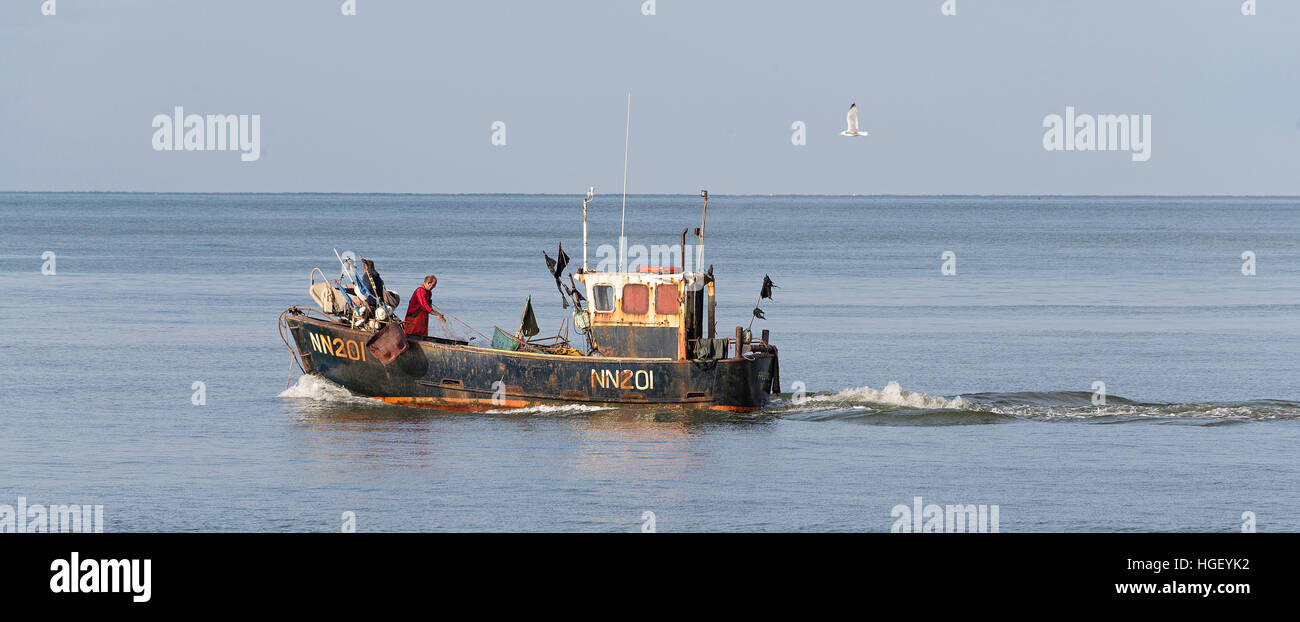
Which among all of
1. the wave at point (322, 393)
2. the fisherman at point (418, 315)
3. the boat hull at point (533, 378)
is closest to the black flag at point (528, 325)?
the boat hull at point (533, 378)

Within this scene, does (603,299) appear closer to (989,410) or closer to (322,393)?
(322,393)

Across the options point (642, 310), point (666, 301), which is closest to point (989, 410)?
point (666, 301)

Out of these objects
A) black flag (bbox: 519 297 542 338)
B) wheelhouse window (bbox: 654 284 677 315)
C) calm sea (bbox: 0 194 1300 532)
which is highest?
wheelhouse window (bbox: 654 284 677 315)

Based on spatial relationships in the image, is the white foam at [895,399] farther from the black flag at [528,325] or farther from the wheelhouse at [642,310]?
the black flag at [528,325]

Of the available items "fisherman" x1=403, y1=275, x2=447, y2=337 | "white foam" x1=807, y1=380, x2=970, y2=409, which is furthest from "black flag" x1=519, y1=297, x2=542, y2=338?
"white foam" x1=807, y1=380, x2=970, y2=409

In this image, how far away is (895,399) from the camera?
105 feet

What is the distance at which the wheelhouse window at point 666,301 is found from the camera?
29969 mm

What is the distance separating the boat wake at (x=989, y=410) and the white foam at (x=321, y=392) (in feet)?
26.8

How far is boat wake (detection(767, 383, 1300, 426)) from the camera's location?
30.7 metres

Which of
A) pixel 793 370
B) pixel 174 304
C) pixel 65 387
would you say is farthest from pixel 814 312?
pixel 65 387

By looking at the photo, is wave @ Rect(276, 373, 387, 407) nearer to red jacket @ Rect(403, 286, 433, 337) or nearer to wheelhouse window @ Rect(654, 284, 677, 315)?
red jacket @ Rect(403, 286, 433, 337)

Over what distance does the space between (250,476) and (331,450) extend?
7.80 ft

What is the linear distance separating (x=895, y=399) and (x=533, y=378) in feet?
24.3

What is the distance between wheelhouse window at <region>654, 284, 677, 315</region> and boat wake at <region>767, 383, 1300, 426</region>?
3105mm
